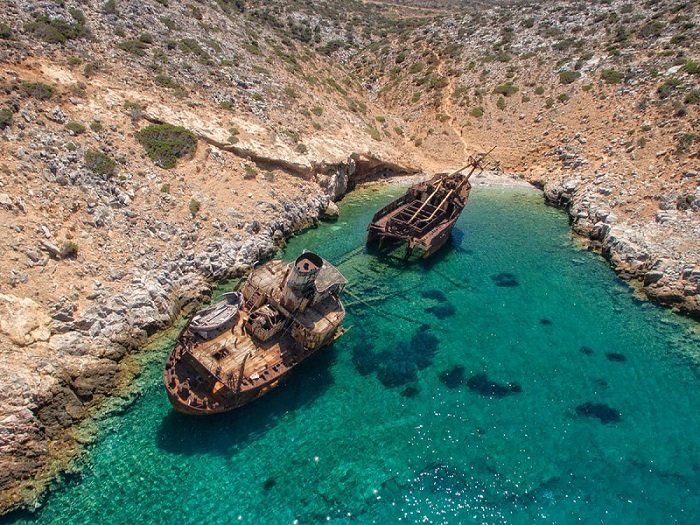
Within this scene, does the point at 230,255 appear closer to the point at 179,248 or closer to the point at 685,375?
the point at 179,248

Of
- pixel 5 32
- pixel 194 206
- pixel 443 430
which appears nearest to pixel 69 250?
pixel 194 206

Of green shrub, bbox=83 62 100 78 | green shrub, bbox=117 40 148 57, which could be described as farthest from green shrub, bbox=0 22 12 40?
green shrub, bbox=117 40 148 57

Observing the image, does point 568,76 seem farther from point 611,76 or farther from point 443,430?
point 443,430

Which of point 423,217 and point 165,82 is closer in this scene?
point 423,217

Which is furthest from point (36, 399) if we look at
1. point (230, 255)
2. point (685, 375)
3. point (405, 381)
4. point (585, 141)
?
point (585, 141)

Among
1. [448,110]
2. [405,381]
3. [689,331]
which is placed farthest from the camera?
[448,110]
